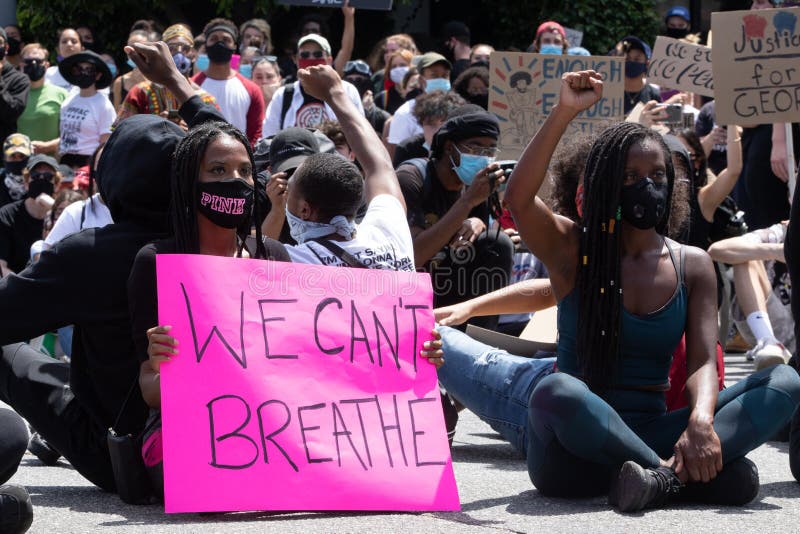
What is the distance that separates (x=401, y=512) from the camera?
3977 millimetres

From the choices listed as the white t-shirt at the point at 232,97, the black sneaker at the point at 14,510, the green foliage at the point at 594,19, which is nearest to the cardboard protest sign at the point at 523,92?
the white t-shirt at the point at 232,97

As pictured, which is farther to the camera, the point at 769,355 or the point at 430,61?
the point at 430,61

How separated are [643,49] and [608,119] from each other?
8.17 ft

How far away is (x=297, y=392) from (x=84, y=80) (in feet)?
24.3

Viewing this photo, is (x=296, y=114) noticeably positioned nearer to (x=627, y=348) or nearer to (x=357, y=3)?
(x=357, y=3)

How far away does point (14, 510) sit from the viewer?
3.48 m

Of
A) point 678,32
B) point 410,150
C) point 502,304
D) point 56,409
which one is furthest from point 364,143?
point 678,32

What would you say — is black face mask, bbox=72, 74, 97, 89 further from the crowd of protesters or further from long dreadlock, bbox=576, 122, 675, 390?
long dreadlock, bbox=576, 122, 675, 390

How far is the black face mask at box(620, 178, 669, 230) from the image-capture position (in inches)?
169

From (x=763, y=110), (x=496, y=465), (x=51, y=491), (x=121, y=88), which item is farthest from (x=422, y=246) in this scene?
(x=121, y=88)

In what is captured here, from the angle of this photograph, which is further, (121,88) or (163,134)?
(121,88)

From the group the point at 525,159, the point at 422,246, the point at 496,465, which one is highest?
the point at 525,159

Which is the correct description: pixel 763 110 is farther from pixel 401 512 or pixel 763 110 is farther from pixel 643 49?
pixel 401 512

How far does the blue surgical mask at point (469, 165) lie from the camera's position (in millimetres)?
6320
